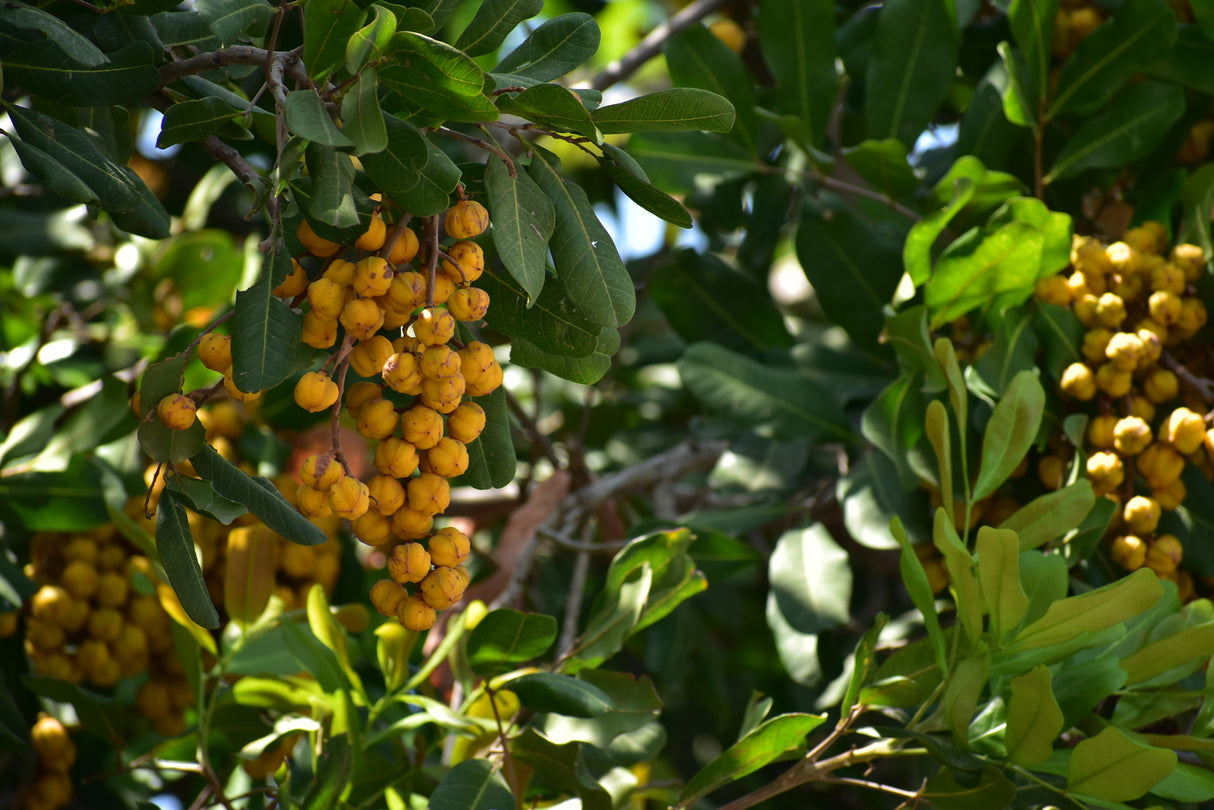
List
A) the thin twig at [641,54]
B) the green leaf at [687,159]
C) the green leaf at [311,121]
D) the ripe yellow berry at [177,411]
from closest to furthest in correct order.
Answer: the green leaf at [311,121]
the ripe yellow berry at [177,411]
the green leaf at [687,159]
the thin twig at [641,54]

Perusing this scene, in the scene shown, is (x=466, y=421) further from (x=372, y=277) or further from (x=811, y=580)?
(x=811, y=580)

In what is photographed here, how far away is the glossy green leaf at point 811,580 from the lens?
127 centimetres

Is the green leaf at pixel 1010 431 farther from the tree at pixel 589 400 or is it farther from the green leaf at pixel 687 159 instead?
the green leaf at pixel 687 159

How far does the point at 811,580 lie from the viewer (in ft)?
4.33

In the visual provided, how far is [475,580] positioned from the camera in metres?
1.74

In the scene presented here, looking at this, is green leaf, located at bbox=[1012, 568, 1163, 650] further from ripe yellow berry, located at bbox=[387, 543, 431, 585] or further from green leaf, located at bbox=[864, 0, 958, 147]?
green leaf, located at bbox=[864, 0, 958, 147]

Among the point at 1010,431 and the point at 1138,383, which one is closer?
the point at 1010,431

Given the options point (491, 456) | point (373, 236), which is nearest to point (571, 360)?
point (491, 456)

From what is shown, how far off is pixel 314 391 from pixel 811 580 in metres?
0.77

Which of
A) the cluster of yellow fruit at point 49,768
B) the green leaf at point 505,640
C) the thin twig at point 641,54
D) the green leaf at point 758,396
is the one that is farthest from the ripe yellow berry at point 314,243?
the thin twig at point 641,54

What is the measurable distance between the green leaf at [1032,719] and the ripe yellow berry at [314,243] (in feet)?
2.29

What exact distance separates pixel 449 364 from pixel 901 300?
0.69 meters

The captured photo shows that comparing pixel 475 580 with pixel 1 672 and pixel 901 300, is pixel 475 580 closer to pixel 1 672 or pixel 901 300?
pixel 1 672

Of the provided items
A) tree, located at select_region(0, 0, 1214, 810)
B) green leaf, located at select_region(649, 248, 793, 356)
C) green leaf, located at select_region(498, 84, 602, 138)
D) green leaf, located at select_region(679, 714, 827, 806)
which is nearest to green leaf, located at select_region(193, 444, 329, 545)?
tree, located at select_region(0, 0, 1214, 810)
